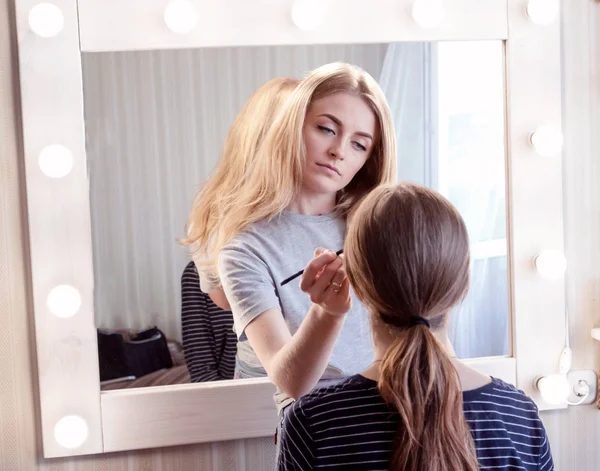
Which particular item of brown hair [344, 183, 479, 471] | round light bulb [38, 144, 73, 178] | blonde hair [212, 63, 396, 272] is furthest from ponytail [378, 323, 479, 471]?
round light bulb [38, 144, 73, 178]

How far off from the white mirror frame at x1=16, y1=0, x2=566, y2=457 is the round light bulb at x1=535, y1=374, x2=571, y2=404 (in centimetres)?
2

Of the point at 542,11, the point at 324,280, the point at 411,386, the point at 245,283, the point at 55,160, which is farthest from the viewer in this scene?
the point at 542,11

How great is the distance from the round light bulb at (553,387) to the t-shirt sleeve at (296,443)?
647 mm

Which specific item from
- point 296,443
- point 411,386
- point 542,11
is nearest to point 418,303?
point 411,386

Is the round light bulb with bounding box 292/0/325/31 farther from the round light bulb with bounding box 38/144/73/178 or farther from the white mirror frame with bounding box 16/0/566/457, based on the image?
the round light bulb with bounding box 38/144/73/178

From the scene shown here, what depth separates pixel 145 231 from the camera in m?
1.15

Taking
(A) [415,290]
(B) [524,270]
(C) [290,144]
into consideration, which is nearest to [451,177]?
(B) [524,270]

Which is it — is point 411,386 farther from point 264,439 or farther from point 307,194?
point 264,439

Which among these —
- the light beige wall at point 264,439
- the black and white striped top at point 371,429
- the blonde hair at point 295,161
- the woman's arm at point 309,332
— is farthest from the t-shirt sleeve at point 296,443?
the light beige wall at point 264,439

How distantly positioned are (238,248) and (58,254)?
283 millimetres

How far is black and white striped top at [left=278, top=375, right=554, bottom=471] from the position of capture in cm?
73

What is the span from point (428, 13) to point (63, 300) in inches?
27.9

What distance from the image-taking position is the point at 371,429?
730 millimetres

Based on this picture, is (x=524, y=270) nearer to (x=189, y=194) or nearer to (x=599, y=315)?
(x=599, y=315)
